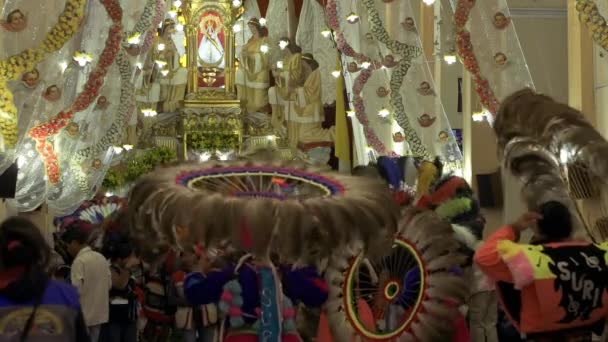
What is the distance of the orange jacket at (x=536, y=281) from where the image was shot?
19.0 feet

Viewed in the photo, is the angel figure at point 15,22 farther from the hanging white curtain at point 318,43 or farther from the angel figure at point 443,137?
the hanging white curtain at point 318,43

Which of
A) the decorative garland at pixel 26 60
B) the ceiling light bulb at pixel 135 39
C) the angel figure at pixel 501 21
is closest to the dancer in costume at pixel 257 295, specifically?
the decorative garland at pixel 26 60

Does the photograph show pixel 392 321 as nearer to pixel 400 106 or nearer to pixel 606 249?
pixel 606 249

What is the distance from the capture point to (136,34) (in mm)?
12891

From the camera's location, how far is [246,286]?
6.56 meters

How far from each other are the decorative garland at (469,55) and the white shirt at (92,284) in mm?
3652

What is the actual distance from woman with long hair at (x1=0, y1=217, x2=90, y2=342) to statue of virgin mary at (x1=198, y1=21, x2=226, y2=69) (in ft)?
64.9

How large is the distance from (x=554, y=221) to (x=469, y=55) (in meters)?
4.54

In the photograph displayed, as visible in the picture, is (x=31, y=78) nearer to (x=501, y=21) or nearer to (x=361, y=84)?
(x=501, y=21)

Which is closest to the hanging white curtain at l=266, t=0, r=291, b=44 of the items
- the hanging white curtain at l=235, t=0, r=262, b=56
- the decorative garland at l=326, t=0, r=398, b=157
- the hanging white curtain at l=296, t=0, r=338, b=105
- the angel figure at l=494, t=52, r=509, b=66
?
the hanging white curtain at l=235, t=0, r=262, b=56

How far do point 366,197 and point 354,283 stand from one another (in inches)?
42.2

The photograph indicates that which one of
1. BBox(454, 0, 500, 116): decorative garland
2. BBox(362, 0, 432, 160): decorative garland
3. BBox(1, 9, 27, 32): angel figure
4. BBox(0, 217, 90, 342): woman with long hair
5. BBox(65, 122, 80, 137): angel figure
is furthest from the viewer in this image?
BBox(362, 0, 432, 160): decorative garland

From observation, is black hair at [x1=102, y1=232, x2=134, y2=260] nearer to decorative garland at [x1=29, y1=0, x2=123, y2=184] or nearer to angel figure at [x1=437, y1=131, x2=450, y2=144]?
Result: decorative garland at [x1=29, y1=0, x2=123, y2=184]

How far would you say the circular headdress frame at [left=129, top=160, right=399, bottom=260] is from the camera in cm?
579
